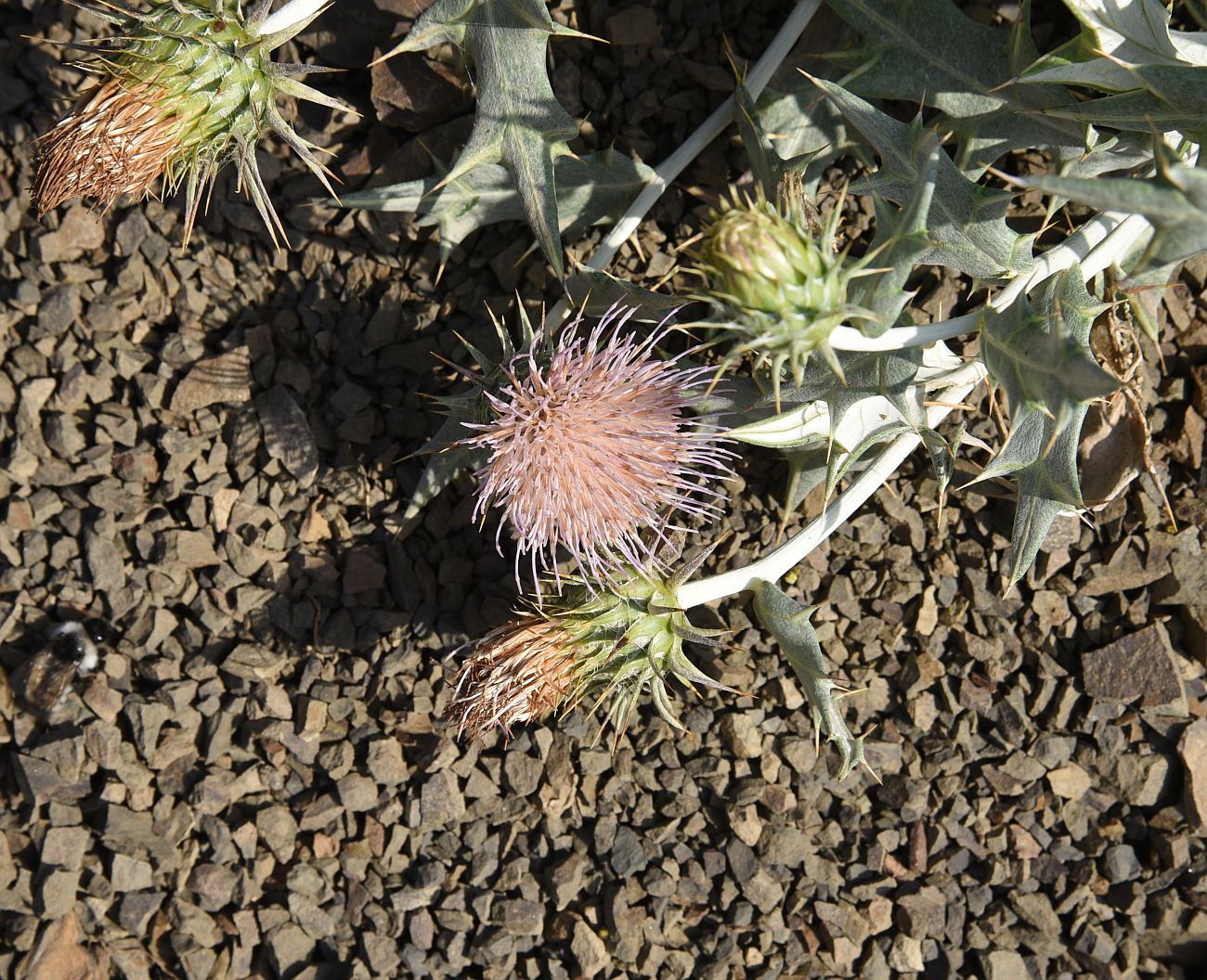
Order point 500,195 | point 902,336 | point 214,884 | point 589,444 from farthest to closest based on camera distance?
point 214,884 → point 500,195 → point 589,444 → point 902,336

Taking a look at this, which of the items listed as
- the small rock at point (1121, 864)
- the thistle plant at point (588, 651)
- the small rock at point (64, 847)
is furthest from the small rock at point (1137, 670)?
the small rock at point (64, 847)

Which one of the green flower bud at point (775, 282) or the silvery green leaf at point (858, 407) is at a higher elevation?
the green flower bud at point (775, 282)

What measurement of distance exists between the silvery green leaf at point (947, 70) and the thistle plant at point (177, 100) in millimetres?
1522

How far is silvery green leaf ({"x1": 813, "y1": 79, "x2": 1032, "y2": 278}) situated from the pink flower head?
75 centimetres

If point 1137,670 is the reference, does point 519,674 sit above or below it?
above

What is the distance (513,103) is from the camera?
9.46ft

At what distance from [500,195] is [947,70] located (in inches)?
57.0

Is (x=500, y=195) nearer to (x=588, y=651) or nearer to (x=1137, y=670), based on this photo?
(x=588, y=651)

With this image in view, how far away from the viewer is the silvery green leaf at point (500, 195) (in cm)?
314

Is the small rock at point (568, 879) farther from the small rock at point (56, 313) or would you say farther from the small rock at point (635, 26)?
the small rock at point (635, 26)

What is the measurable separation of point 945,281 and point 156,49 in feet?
8.55

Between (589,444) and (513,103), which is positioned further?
(513,103)

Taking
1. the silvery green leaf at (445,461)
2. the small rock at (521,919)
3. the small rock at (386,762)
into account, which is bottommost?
the small rock at (521,919)

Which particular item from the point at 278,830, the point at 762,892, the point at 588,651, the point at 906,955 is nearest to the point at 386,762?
the point at 278,830
